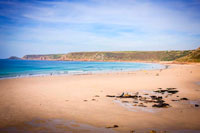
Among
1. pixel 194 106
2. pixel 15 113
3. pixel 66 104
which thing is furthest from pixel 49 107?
pixel 194 106

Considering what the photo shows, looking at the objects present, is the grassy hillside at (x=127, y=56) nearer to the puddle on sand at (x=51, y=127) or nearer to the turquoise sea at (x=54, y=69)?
the turquoise sea at (x=54, y=69)

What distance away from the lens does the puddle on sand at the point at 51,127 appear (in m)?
5.60

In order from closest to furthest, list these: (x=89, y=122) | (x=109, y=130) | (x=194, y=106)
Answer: (x=109, y=130) < (x=89, y=122) < (x=194, y=106)

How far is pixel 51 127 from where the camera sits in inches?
232

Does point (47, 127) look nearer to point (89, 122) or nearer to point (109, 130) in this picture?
point (89, 122)

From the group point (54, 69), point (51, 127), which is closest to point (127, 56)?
point (54, 69)

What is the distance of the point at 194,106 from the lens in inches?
329

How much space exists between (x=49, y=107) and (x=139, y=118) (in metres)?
4.95

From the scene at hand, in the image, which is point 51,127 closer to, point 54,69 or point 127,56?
point 54,69

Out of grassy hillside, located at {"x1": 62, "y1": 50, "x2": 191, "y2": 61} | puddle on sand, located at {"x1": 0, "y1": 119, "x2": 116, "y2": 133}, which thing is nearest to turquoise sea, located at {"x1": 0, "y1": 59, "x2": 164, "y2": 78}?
puddle on sand, located at {"x1": 0, "y1": 119, "x2": 116, "y2": 133}

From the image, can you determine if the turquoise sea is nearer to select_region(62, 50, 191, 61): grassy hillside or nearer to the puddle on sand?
the puddle on sand

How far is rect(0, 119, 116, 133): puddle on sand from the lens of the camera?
221 inches

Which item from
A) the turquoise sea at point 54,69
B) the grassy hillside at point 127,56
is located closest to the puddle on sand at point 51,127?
the turquoise sea at point 54,69

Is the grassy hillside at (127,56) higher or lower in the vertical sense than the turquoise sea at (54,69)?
higher
